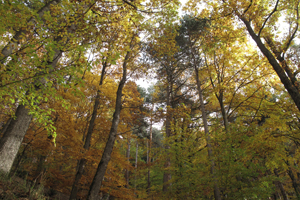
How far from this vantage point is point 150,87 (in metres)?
21.7

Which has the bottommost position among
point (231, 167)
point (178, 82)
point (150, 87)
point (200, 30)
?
point (231, 167)

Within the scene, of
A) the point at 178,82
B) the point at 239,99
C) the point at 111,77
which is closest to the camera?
the point at 239,99

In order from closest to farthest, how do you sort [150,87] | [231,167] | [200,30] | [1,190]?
[1,190] < [231,167] < [200,30] < [150,87]

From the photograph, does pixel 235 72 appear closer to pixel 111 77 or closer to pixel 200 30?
pixel 200 30

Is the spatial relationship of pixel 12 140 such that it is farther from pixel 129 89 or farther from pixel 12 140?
pixel 129 89

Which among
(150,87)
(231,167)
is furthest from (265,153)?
(150,87)

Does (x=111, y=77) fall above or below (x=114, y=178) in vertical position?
above

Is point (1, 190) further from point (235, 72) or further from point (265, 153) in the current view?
point (235, 72)

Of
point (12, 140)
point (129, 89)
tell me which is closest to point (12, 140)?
point (12, 140)

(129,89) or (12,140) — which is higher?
(129,89)

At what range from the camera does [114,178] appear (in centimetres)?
713

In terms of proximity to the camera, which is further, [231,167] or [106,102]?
[106,102]

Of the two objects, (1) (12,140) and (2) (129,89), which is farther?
(2) (129,89)

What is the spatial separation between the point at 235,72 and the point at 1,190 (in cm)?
997
